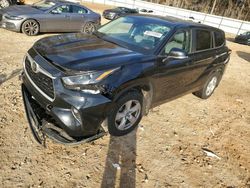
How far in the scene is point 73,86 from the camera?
2.85 metres

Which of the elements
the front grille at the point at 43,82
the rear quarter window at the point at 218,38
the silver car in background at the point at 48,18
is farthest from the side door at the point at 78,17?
the front grille at the point at 43,82

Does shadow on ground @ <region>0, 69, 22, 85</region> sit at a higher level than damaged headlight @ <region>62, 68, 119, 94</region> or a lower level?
lower

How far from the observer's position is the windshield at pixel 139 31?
3846 millimetres

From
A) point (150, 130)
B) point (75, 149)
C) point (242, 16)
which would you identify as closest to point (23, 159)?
point (75, 149)

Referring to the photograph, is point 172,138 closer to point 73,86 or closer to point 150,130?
point 150,130

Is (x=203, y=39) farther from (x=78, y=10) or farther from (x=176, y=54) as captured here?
(x=78, y=10)

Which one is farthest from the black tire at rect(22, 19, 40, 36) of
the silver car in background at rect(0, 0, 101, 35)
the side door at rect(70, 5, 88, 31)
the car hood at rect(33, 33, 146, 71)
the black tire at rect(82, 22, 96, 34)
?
the car hood at rect(33, 33, 146, 71)

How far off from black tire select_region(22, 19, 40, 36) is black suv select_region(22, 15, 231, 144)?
511 centimetres

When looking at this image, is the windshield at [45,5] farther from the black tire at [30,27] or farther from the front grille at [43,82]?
the front grille at [43,82]

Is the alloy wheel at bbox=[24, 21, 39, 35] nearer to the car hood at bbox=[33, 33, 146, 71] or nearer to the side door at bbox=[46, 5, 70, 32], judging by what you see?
the side door at bbox=[46, 5, 70, 32]

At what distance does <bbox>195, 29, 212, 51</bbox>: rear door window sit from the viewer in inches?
176

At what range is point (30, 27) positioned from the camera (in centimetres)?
859

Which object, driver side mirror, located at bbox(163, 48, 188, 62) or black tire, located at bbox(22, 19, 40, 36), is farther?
black tire, located at bbox(22, 19, 40, 36)

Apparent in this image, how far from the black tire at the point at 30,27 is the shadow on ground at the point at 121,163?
6.73 m
